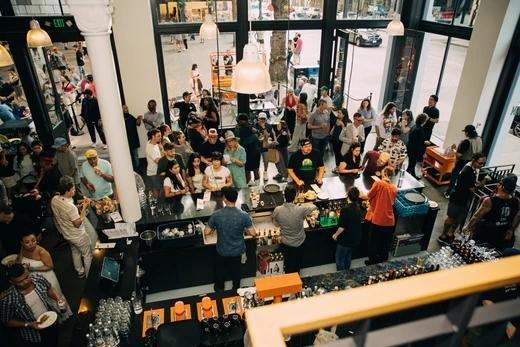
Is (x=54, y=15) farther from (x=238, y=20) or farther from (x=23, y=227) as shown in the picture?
(x=23, y=227)

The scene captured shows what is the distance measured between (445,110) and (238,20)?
7416mm

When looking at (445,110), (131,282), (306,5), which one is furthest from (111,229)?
(445,110)

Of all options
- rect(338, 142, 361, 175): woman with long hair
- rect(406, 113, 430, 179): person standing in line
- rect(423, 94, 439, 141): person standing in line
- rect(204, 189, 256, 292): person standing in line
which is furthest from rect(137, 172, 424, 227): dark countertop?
rect(423, 94, 439, 141): person standing in line

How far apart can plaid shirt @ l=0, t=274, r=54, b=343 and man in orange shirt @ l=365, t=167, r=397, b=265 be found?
4043mm

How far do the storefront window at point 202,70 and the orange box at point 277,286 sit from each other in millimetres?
6018

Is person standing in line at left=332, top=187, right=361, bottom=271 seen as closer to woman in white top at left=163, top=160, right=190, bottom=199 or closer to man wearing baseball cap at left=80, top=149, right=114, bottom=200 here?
woman in white top at left=163, top=160, right=190, bottom=199

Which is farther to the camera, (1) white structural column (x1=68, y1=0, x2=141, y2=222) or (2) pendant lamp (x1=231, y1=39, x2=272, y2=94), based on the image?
(1) white structural column (x1=68, y1=0, x2=141, y2=222)

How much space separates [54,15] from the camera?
7523 mm

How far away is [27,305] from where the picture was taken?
3641 millimetres

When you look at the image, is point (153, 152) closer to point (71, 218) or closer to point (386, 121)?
point (71, 218)

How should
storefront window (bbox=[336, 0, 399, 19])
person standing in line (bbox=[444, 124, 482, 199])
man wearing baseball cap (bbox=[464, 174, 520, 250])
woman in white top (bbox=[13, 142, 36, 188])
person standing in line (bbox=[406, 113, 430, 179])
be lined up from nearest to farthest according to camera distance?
man wearing baseball cap (bbox=[464, 174, 520, 250]) < person standing in line (bbox=[444, 124, 482, 199]) < woman in white top (bbox=[13, 142, 36, 188]) < person standing in line (bbox=[406, 113, 430, 179]) < storefront window (bbox=[336, 0, 399, 19])

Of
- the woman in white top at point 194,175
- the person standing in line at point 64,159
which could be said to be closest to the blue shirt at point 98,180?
the woman in white top at point 194,175

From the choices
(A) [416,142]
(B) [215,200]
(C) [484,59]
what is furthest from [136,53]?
(C) [484,59]

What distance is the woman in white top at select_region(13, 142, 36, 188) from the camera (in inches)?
262
